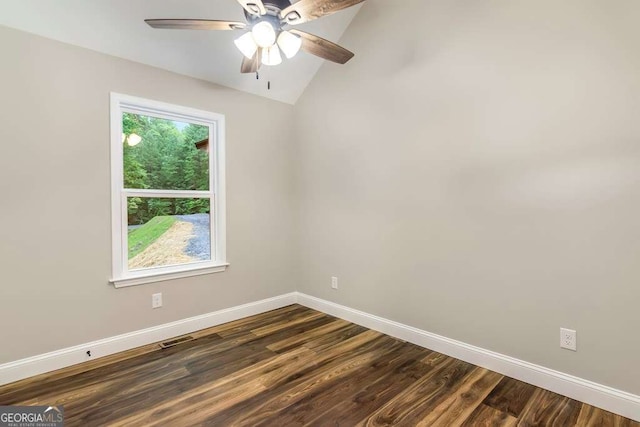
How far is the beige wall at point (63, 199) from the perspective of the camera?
2.18 m

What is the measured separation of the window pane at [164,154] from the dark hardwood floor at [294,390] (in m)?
1.47

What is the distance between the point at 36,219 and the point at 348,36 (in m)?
3.04

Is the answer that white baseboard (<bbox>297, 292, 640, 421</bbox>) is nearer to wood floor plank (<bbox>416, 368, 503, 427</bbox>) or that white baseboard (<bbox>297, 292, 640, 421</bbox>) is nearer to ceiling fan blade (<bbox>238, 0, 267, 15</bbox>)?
wood floor plank (<bbox>416, 368, 503, 427</bbox>)

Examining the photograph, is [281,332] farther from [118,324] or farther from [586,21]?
[586,21]

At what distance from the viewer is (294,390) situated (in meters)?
2.09

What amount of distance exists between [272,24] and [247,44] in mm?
244

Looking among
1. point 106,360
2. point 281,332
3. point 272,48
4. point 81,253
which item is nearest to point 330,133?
point 272,48

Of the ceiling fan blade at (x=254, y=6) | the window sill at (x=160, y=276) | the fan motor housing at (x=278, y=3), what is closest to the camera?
the ceiling fan blade at (x=254, y=6)

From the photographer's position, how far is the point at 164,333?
9.42 feet

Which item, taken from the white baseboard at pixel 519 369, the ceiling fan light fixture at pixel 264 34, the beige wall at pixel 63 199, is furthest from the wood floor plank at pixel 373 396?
the ceiling fan light fixture at pixel 264 34

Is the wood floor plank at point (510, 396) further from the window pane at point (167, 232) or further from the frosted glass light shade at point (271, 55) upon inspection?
the window pane at point (167, 232)

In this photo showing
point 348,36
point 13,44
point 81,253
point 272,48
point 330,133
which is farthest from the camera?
point 330,133

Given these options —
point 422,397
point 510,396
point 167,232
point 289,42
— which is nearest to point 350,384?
point 422,397

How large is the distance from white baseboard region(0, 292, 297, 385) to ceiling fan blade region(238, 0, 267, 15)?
262 cm
